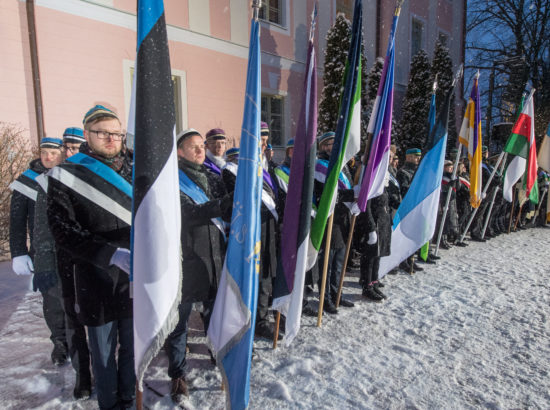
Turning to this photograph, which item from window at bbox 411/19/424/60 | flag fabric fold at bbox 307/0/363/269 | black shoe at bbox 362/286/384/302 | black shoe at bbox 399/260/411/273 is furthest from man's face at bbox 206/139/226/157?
window at bbox 411/19/424/60

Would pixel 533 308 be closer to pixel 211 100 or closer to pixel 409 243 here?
pixel 409 243

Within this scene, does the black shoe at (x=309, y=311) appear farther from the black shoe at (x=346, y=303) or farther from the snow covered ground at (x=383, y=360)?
the black shoe at (x=346, y=303)

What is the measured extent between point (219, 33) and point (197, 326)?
24.9 feet

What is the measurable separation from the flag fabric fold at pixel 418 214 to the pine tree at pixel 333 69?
6.33 m

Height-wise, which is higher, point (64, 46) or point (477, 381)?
point (64, 46)

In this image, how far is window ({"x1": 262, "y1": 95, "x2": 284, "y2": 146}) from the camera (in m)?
10.4

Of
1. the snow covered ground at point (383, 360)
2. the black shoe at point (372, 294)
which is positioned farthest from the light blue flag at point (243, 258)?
the black shoe at point (372, 294)

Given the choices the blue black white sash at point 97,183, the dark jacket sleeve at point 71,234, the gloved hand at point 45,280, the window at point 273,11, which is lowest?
the gloved hand at point 45,280

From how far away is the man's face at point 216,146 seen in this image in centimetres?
317

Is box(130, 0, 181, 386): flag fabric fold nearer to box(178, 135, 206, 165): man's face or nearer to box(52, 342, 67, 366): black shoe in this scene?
box(178, 135, 206, 165): man's face

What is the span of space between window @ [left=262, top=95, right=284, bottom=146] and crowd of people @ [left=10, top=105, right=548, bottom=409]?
6.84 metres

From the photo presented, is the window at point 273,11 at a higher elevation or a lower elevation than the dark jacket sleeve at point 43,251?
higher

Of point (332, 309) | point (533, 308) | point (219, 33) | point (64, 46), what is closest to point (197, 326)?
point (332, 309)

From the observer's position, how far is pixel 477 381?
98.3 inches
